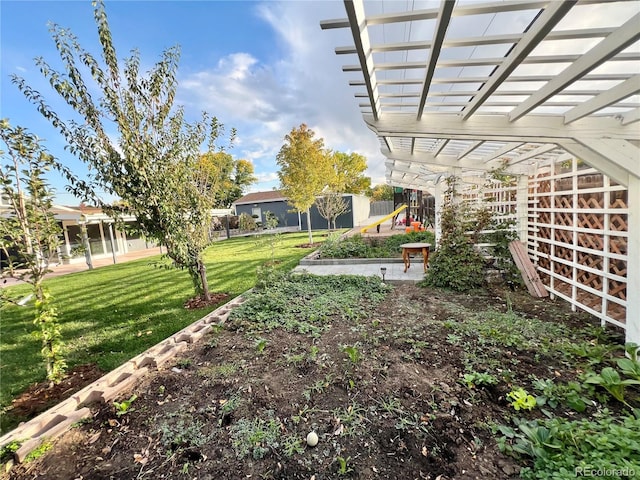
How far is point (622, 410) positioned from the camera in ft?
7.03

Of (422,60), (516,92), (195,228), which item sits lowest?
(195,228)

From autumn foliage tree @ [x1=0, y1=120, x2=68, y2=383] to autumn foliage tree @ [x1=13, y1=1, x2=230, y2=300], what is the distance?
3.64ft

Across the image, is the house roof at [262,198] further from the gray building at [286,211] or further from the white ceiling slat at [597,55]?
the white ceiling slat at [597,55]

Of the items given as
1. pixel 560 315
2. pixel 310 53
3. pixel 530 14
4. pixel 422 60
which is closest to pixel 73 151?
pixel 310 53

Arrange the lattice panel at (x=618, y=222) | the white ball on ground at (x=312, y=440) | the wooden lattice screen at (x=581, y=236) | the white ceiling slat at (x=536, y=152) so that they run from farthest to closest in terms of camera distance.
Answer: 1. the white ceiling slat at (x=536, y=152)
2. the wooden lattice screen at (x=581, y=236)
3. the lattice panel at (x=618, y=222)
4. the white ball on ground at (x=312, y=440)

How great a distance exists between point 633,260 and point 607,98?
1678 mm

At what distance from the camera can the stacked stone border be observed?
2.14m

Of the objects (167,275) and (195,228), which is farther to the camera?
(167,275)

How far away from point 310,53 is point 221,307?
4.31 metres

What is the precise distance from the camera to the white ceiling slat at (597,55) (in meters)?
1.70

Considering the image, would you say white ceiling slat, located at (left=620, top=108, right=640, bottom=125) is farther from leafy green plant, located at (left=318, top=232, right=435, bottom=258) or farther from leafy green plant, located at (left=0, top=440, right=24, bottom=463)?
leafy green plant, located at (left=318, top=232, right=435, bottom=258)

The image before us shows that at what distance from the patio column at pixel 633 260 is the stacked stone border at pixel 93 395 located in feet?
16.6

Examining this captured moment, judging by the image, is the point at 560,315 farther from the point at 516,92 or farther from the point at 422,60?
the point at 422,60

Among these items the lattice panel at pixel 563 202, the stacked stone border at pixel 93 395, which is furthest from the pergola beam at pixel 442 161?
the stacked stone border at pixel 93 395
